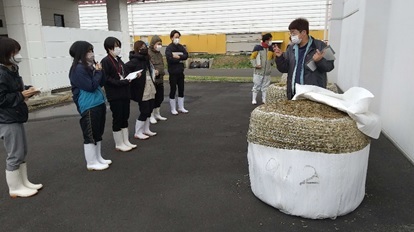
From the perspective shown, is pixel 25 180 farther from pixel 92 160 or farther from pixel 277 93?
pixel 277 93

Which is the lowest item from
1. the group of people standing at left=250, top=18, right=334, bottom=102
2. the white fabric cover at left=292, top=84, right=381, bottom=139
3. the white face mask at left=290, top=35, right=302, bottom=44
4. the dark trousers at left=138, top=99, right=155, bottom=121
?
the dark trousers at left=138, top=99, right=155, bottom=121

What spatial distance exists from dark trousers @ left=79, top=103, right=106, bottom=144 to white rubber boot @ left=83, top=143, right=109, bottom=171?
93 millimetres

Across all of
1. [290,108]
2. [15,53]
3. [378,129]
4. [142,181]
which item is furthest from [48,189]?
[378,129]

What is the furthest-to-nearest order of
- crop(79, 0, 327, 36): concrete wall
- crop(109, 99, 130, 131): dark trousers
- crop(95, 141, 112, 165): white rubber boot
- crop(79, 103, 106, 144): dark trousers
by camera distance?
1. crop(79, 0, 327, 36): concrete wall
2. crop(109, 99, 130, 131): dark trousers
3. crop(95, 141, 112, 165): white rubber boot
4. crop(79, 103, 106, 144): dark trousers

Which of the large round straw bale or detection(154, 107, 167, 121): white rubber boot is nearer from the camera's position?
the large round straw bale

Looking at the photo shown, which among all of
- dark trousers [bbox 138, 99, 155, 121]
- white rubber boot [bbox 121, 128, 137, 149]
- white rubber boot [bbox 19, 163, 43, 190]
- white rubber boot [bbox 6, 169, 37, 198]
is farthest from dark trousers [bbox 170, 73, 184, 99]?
white rubber boot [bbox 6, 169, 37, 198]

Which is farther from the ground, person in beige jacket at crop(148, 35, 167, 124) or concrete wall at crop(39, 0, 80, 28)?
concrete wall at crop(39, 0, 80, 28)

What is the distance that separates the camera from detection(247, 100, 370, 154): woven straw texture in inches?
116

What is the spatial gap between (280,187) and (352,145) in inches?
29.9

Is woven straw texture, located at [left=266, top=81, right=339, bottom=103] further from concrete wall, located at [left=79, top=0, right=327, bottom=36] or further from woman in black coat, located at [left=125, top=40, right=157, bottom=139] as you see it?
concrete wall, located at [left=79, top=0, right=327, bottom=36]

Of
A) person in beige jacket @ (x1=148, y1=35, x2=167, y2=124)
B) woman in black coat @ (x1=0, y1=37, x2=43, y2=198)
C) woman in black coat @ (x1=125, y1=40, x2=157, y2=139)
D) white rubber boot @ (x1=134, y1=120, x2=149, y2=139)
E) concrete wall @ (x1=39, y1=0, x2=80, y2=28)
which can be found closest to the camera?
woman in black coat @ (x1=0, y1=37, x2=43, y2=198)

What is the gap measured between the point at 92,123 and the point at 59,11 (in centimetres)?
1220

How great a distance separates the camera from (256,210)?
330 centimetres

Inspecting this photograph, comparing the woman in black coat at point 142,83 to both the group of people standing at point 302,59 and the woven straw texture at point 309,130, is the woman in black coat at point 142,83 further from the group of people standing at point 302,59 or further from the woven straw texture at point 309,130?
the woven straw texture at point 309,130
